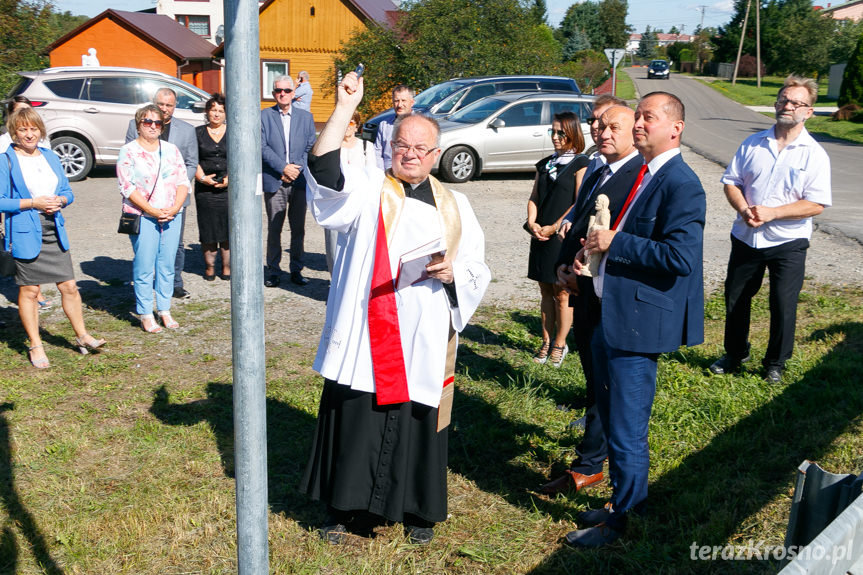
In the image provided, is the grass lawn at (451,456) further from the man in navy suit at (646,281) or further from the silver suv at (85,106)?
the silver suv at (85,106)

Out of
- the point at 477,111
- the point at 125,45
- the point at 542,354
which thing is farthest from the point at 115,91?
the point at 125,45

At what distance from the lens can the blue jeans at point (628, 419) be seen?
366 centimetres

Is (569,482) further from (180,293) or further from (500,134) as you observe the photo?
(500,134)

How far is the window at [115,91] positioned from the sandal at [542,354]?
37.7 ft

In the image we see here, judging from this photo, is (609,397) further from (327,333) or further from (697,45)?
(697,45)

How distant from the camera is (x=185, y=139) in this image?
310 inches

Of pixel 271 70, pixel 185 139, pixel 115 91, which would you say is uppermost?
pixel 271 70

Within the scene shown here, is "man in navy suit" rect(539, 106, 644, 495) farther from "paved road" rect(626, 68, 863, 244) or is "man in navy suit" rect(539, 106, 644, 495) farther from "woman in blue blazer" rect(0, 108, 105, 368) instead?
"paved road" rect(626, 68, 863, 244)

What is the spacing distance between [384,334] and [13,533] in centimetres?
212

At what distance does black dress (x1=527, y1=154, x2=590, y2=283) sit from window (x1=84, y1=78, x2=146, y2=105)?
1133cm

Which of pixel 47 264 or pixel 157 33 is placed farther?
pixel 157 33

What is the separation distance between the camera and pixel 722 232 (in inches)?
443

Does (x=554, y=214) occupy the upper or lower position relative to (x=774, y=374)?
upper

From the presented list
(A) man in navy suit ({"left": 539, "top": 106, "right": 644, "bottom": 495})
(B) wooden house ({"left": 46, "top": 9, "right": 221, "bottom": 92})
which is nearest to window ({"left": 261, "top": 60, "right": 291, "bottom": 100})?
(B) wooden house ({"left": 46, "top": 9, "right": 221, "bottom": 92})
